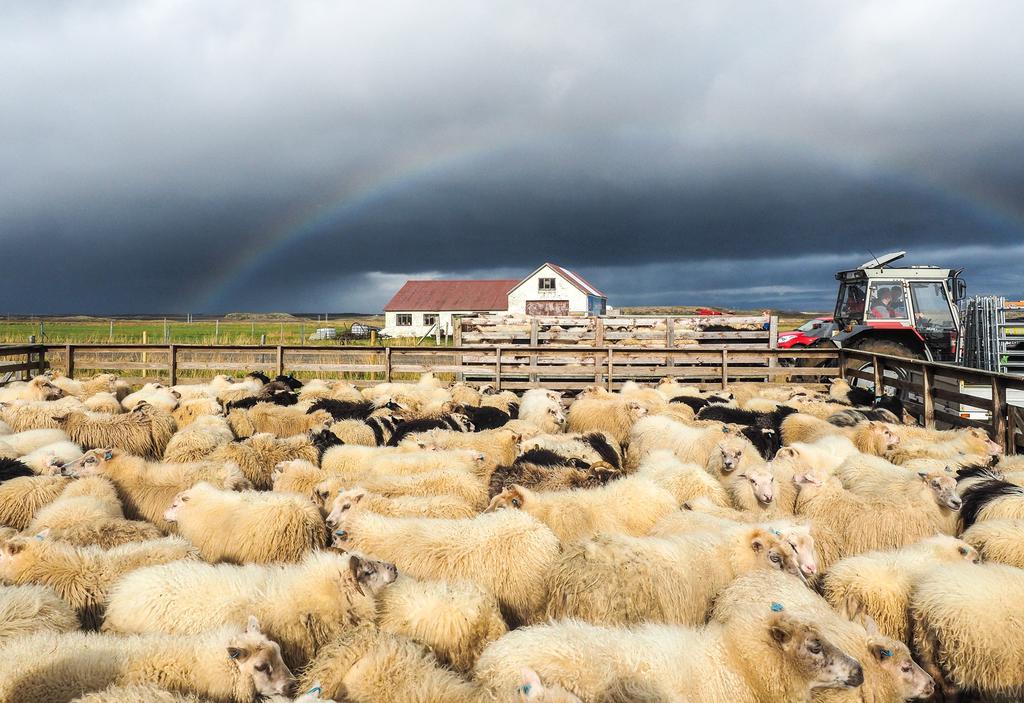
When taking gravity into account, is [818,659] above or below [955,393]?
below

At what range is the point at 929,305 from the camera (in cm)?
1897

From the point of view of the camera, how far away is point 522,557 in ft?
16.3

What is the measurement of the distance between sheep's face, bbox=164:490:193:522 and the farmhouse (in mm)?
47707

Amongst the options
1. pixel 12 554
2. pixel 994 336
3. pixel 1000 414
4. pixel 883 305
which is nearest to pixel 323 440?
pixel 12 554

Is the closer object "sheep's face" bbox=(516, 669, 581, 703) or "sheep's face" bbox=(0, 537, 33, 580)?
"sheep's face" bbox=(516, 669, 581, 703)

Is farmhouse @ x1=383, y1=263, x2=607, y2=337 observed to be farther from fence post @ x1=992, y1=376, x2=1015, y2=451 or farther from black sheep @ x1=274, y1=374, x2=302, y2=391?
fence post @ x1=992, y1=376, x2=1015, y2=451

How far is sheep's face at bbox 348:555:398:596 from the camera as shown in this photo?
4.33 m

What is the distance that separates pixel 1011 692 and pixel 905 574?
37.8 inches

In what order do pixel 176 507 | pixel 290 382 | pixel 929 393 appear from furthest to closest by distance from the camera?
1. pixel 290 382
2. pixel 929 393
3. pixel 176 507

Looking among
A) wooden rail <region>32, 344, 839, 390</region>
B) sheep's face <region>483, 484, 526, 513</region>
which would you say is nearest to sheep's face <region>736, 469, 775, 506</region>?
sheep's face <region>483, 484, 526, 513</region>

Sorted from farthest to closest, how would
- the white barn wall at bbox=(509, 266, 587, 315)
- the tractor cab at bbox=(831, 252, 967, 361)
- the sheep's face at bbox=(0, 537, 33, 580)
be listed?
the white barn wall at bbox=(509, 266, 587, 315) < the tractor cab at bbox=(831, 252, 967, 361) < the sheep's face at bbox=(0, 537, 33, 580)

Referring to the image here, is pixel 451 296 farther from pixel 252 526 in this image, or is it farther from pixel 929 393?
pixel 252 526

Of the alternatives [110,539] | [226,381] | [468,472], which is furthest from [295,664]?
[226,381]

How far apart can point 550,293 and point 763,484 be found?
53168mm
